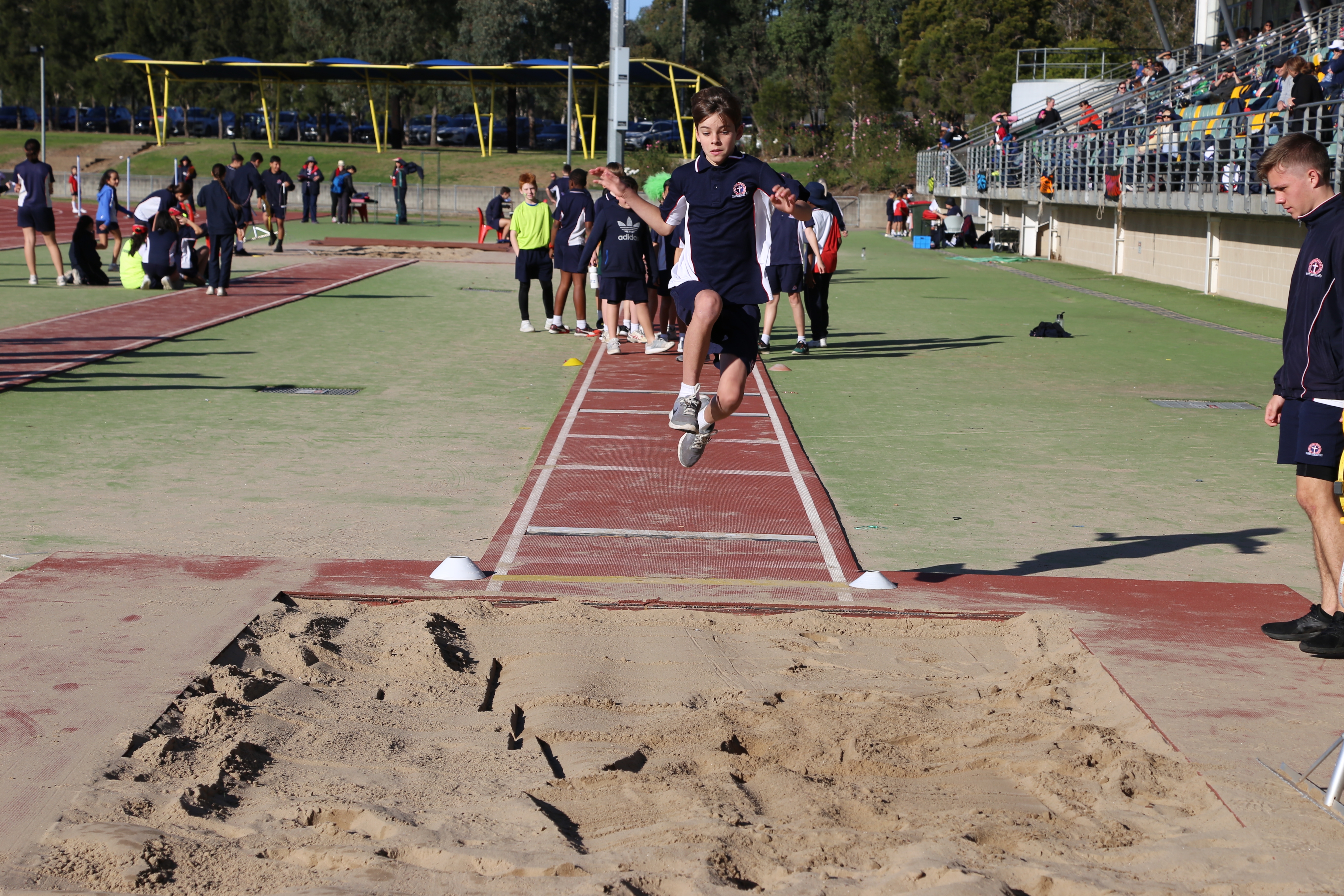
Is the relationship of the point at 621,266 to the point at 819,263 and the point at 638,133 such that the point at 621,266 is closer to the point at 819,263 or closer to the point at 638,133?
the point at 819,263

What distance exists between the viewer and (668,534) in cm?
760

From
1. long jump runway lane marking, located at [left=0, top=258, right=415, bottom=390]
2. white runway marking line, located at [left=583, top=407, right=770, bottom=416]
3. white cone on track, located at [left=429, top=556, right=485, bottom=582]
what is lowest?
white cone on track, located at [left=429, top=556, right=485, bottom=582]

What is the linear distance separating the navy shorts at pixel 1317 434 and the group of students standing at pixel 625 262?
7.40 m

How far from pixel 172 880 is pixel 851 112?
68.0 m

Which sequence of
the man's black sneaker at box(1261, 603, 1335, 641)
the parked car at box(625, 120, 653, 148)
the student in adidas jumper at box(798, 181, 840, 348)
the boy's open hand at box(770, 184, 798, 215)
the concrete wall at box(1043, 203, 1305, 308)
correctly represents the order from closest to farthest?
the man's black sneaker at box(1261, 603, 1335, 641) < the boy's open hand at box(770, 184, 798, 215) < the student in adidas jumper at box(798, 181, 840, 348) < the concrete wall at box(1043, 203, 1305, 308) < the parked car at box(625, 120, 653, 148)

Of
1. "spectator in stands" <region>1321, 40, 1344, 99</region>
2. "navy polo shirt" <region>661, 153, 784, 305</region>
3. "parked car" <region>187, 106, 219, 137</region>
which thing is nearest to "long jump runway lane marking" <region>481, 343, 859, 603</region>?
"navy polo shirt" <region>661, 153, 784, 305</region>

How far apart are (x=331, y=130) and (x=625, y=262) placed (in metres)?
64.2

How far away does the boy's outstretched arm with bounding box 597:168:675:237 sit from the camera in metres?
6.69

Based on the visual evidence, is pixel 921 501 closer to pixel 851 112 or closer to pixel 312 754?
pixel 312 754

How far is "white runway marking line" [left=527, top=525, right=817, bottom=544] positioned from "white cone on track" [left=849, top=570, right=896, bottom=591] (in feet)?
2.98

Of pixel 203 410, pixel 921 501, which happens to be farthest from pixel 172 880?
pixel 203 410

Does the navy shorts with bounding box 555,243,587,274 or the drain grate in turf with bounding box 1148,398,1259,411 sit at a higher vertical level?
the navy shorts with bounding box 555,243,587,274

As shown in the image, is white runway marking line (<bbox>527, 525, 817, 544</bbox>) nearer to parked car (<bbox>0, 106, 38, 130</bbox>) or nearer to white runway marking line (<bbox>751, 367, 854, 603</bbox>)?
white runway marking line (<bbox>751, 367, 854, 603</bbox>)

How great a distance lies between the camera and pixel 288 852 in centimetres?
361
